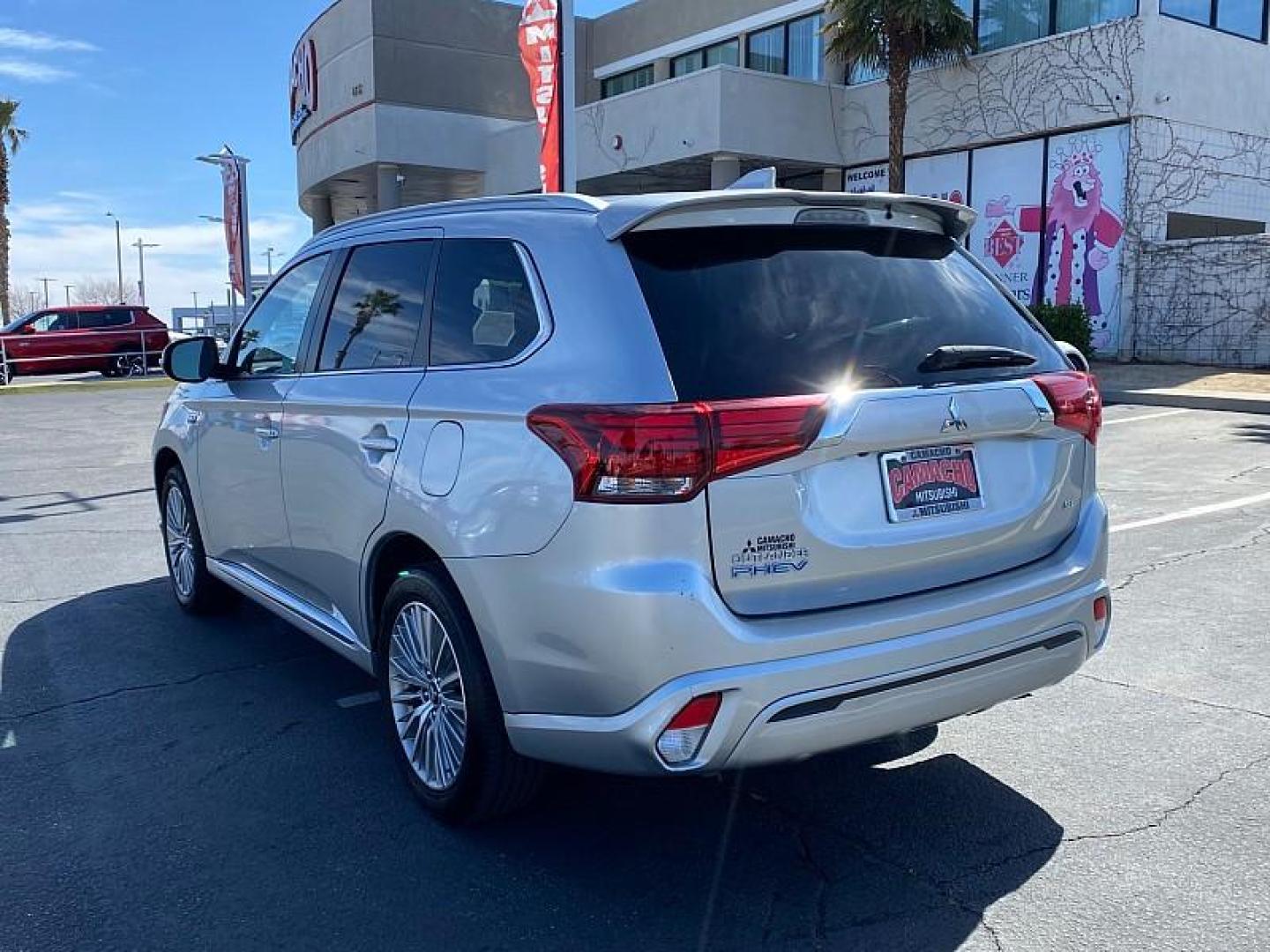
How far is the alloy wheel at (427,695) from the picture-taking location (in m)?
3.44

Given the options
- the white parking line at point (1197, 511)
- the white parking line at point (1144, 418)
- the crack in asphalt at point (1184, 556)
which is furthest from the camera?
the white parking line at point (1144, 418)

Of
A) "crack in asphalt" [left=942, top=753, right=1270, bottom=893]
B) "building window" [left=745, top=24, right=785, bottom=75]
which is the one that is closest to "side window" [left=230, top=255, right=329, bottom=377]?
"crack in asphalt" [left=942, top=753, right=1270, bottom=893]

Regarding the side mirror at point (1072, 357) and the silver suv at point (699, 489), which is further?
the side mirror at point (1072, 357)

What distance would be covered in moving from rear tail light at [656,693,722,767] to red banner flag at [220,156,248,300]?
31.4 m

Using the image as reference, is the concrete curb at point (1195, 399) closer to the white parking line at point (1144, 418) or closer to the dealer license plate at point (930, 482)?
the white parking line at point (1144, 418)

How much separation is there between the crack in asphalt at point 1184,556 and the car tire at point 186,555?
186 inches

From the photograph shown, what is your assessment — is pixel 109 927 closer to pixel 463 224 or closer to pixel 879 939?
pixel 879 939

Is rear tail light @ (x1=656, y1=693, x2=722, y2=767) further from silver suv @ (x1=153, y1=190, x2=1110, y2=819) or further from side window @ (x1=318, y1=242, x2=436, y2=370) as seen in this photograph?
side window @ (x1=318, y1=242, x2=436, y2=370)

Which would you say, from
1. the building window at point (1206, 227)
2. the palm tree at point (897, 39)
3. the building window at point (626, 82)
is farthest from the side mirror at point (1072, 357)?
the building window at point (626, 82)

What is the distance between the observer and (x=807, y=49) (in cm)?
2633

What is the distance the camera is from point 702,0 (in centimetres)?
2922

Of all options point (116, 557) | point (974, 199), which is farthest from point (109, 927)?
point (974, 199)

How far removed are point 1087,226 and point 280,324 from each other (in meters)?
19.1

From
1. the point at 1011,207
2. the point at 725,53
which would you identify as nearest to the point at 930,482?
the point at 1011,207
